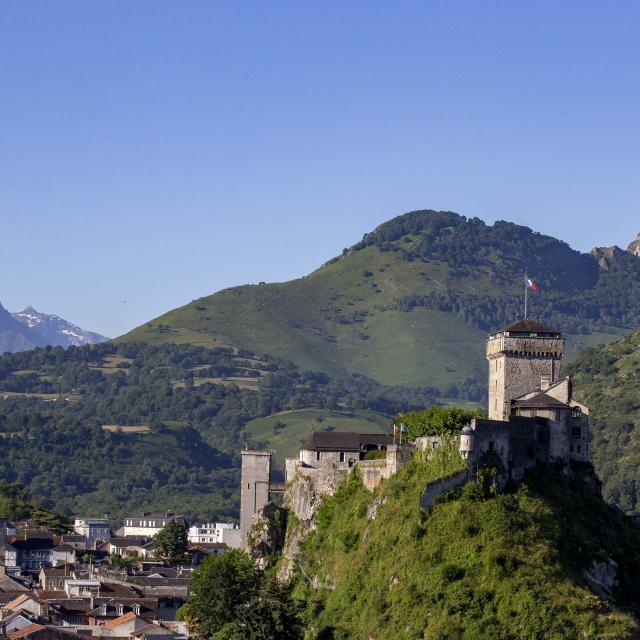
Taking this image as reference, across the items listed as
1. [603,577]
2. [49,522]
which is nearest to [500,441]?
[603,577]

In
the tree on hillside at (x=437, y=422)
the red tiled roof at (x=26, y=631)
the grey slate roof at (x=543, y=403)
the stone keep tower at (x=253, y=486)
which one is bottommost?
the red tiled roof at (x=26, y=631)

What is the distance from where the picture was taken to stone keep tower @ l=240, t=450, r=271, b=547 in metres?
112

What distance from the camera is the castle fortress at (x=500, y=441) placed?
312 feet

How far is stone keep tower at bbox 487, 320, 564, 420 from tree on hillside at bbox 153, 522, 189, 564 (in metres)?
41.3

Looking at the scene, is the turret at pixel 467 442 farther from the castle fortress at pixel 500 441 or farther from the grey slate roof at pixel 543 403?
the grey slate roof at pixel 543 403

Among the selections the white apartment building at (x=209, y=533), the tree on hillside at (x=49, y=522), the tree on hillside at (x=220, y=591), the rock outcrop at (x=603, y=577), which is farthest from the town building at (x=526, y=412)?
the white apartment building at (x=209, y=533)

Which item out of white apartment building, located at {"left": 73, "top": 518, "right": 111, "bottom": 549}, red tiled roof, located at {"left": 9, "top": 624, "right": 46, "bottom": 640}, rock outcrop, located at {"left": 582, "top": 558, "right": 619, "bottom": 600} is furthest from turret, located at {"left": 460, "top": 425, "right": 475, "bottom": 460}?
white apartment building, located at {"left": 73, "top": 518, "right": 111, "bottom": 549}

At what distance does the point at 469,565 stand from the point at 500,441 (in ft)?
25.0

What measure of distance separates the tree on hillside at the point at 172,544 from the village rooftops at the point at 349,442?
107 ft

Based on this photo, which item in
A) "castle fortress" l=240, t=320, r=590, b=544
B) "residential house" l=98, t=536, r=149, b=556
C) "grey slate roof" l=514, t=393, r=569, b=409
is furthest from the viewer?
"residential house" l=98, t=536, r=149, b=556

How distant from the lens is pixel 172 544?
14000 cm

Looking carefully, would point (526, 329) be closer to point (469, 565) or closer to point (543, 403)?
point (543, 403)

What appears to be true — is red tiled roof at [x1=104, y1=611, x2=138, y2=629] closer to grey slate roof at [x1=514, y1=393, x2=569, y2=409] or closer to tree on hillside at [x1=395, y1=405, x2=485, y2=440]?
tree on hillside at [x1=395, y1=405, x2=485, y2=440]

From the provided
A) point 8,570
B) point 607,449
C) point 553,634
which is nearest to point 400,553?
point 553,634
